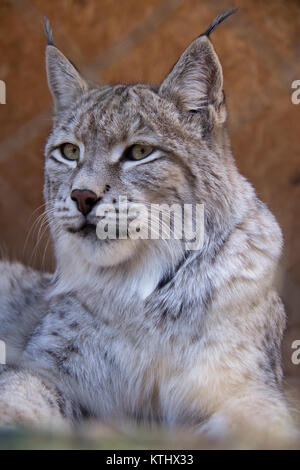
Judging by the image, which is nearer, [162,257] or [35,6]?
[162,257]

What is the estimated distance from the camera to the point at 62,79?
2988 mm

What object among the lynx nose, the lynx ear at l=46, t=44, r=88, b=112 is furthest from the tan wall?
the lynx nose

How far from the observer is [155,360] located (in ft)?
8.17

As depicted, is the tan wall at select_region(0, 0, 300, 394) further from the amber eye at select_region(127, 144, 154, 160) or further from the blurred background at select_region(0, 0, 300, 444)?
the amber eye at select_region(127, 144, 154, 160)

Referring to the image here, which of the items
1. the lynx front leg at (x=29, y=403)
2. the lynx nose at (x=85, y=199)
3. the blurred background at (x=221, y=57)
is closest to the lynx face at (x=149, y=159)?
the lynx nose at (x=85, y=199)

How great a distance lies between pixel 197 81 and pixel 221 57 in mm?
1567

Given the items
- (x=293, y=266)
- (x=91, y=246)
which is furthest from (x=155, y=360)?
(x=293, y=266)

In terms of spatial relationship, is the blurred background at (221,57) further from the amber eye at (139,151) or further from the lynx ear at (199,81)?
the amber eye at (139,151)

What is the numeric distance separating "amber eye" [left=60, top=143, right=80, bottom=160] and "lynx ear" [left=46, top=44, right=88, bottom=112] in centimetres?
30

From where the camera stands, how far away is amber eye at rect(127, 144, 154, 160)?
99.7 inches

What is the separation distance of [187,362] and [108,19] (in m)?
2.44

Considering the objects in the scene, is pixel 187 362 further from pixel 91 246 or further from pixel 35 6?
pixel 35 6
